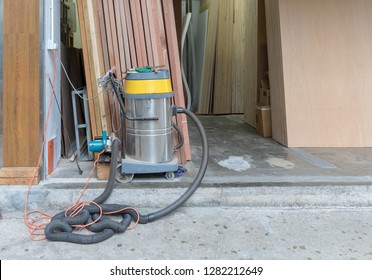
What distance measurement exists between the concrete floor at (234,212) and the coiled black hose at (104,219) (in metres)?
→ 0.05

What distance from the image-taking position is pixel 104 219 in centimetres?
251

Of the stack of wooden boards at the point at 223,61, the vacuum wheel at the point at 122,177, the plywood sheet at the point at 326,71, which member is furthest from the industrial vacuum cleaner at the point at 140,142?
the stack of wooden boards at the point at 223,61

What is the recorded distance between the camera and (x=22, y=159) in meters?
2.82

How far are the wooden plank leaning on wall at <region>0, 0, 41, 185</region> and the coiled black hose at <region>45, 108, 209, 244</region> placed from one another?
1.78 ft

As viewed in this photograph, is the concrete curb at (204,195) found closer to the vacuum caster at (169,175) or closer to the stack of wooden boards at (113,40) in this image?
the vacuum caster at (169,175)

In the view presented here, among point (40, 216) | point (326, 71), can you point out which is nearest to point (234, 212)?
point (40, 216)

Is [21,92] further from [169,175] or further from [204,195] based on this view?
[204,195]

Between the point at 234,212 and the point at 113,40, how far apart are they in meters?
1.76

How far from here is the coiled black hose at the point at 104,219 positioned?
232 cm

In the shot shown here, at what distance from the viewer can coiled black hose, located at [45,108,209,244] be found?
2320mm

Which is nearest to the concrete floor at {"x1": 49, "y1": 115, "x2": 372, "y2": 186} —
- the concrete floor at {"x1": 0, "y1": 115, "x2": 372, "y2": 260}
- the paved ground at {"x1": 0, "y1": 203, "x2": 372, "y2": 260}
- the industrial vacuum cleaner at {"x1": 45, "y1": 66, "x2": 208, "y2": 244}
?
the concrete floor at {"x1": 0, "y1": 115, "x2": 372, "y2": 260}

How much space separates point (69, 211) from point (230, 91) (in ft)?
16.2

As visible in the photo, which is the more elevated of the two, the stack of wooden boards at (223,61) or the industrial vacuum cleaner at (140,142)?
the stack of wooden boards at (223,61)

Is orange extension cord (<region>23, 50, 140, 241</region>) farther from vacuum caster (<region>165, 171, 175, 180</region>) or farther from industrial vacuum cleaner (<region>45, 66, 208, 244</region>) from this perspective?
vacuum caster (<region>165, 171, 175, 180</region>)
